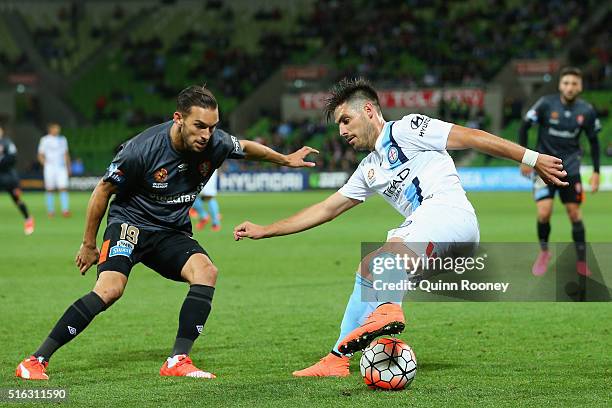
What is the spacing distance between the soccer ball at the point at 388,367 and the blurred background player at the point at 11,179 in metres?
14.8

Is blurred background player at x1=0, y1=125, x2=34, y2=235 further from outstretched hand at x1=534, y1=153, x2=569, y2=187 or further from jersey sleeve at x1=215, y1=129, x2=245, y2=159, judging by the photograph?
outstretched hand at x1=534, y1=153, x2=569, y2=187

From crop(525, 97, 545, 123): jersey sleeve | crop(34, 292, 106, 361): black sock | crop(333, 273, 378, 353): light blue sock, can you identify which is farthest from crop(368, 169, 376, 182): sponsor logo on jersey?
crop(525, 97, 545, 123): jersey sleeve

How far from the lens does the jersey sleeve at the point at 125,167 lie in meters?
6.38

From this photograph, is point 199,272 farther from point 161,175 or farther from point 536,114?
point 536,114

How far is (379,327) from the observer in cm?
534

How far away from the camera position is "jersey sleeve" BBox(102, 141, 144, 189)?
6.38m

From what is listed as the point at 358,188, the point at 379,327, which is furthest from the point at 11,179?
the point at 379,327

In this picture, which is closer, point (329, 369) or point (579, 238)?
point (329, 369)

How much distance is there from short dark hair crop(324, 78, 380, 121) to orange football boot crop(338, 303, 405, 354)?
4.64ft

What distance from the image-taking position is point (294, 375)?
6348mm

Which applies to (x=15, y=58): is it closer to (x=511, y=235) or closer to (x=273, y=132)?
(x=273, y=132)

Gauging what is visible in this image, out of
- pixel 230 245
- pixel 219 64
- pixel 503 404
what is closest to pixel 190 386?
pixel 503 404

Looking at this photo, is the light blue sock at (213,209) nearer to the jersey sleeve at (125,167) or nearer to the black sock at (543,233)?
the black sock at (543,233)

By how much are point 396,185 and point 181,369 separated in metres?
1.80
